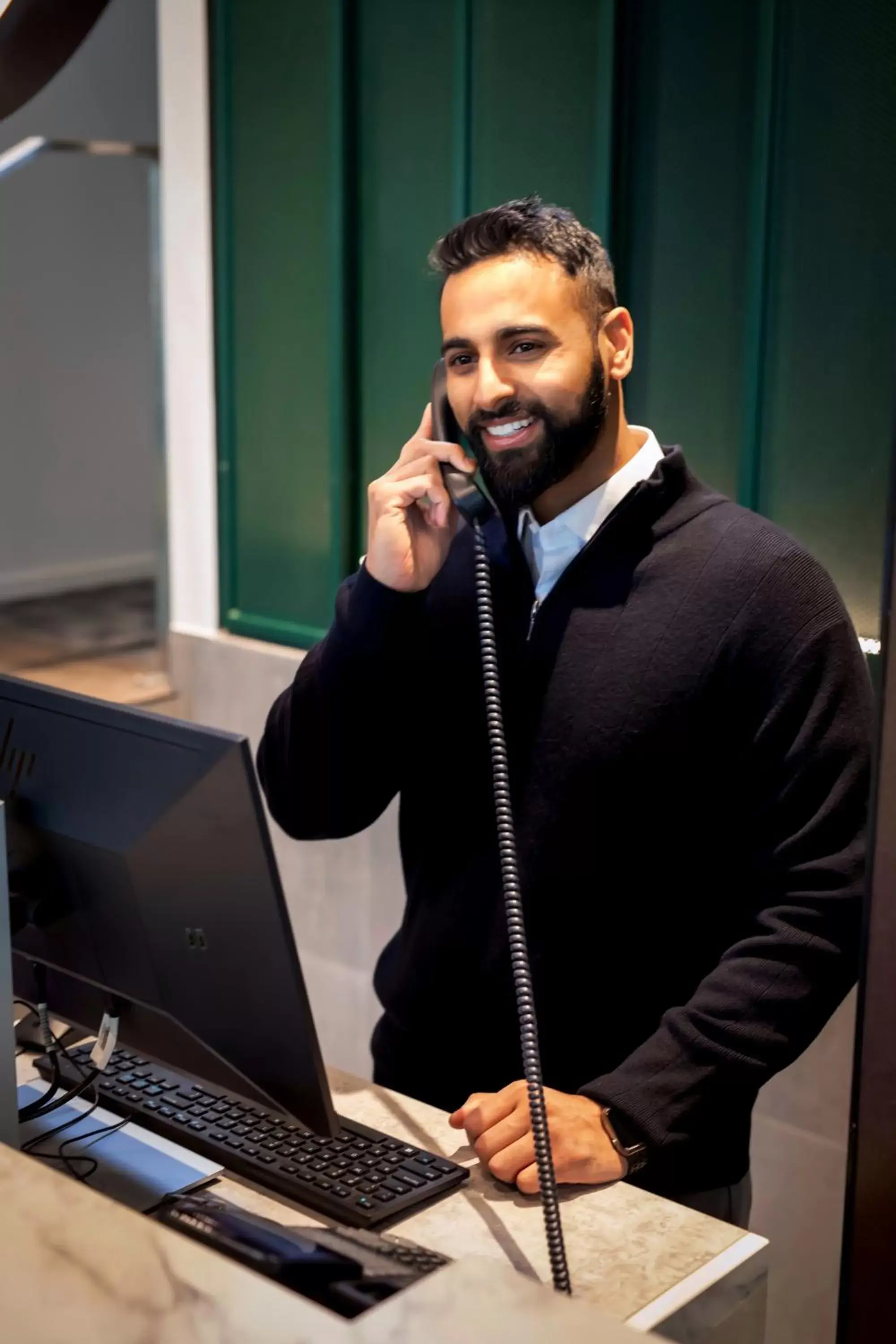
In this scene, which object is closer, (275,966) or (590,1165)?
(275,966)

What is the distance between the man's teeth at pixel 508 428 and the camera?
173cm

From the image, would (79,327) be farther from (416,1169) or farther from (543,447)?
(416,1169)

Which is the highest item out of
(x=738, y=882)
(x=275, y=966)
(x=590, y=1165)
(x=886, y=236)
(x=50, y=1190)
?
(x=886, y=236)

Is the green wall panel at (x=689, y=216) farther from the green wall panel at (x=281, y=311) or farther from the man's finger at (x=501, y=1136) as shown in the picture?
the man's finger at (x=501, y=1136)

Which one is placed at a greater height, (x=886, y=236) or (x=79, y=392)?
(x=886, y=236)

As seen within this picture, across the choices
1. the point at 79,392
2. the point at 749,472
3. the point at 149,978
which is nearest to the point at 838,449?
the point at 749,472

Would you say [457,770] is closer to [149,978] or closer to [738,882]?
[738,882]

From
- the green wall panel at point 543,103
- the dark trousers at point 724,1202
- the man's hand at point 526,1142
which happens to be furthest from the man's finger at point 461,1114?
the green wall panel at point 543,103

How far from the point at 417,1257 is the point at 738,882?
75 cm

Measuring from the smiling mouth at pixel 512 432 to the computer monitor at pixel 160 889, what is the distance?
615 mm

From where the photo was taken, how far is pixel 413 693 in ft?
6.08

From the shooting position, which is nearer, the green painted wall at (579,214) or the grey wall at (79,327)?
the green painted wall at (579,214)

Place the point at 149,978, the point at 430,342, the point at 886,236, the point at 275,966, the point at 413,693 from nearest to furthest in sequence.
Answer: the point at 275,966
the point at 149,978
the point at 413,693
the point at 886,236
the point at 430,342

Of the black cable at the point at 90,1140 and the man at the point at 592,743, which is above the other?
the man at the point at 592,743
